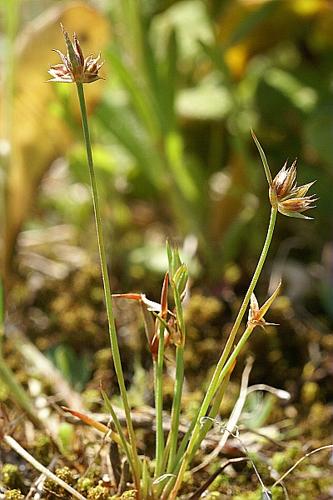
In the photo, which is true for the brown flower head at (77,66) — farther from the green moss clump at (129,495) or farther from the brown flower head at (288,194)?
the green moss clump at (129,495)

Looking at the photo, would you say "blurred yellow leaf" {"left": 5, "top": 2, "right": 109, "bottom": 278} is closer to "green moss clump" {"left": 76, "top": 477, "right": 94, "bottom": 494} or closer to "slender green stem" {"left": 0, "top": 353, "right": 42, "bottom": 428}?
"slender green stem" {"left": 0, "top": 353, "right": 42, "bottom": 428}

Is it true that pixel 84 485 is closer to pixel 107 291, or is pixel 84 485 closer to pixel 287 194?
pixel 107 291

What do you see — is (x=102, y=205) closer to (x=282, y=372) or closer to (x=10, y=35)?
(x=10, y=35)

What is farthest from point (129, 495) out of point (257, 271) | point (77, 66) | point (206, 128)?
point (206, 128)

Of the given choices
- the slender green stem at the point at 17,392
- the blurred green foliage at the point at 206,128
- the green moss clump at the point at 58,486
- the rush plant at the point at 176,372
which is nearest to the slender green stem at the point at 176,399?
the rush plant at the point at 176,372

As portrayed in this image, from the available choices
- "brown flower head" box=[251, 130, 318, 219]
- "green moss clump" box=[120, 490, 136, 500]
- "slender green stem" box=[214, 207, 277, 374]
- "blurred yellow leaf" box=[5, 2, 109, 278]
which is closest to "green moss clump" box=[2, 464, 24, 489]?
"green moss clump" box=[120, 490, 136, 500]

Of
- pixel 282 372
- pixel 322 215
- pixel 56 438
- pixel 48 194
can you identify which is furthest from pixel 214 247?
pixel 56 438
